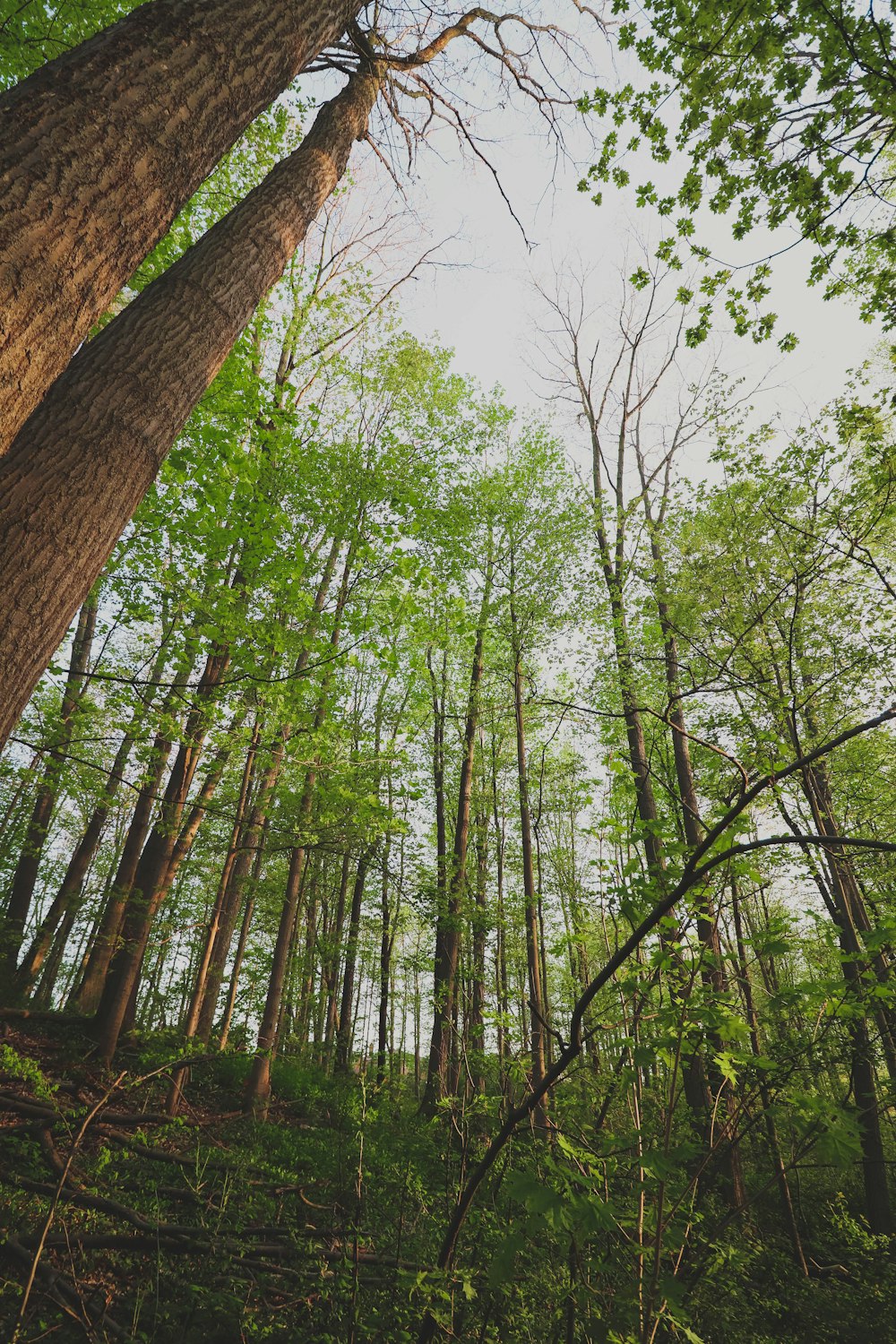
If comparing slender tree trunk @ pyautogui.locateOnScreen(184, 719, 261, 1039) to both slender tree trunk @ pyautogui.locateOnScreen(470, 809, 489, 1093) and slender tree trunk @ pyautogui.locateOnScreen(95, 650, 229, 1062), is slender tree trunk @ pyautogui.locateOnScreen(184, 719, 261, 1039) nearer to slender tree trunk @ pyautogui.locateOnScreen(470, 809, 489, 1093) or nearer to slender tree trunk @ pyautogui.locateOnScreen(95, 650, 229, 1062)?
slender tree trunk @ pyautogui.locateOnScreen(95, 650, 229, 1062)

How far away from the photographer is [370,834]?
21.6 feet

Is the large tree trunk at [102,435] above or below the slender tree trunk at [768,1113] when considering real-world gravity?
above

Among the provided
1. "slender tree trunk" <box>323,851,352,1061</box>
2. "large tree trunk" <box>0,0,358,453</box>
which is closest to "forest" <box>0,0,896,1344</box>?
"large tree trunk" <box>0,0,358,453</box>

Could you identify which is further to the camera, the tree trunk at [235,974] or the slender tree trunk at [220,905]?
the tree trunk at [235,974]

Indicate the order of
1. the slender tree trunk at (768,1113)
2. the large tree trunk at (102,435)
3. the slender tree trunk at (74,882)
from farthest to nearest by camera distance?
A: the slender tree trunk at (74,882) < the slender tree trunk at (768,1113) < the large tree trunk at (102,435)

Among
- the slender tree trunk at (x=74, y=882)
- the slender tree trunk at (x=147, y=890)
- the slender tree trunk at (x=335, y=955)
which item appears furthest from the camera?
the slender tree trunk at (x=335, y=955)

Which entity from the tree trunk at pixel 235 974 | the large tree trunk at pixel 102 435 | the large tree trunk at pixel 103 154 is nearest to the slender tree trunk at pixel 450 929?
the tree trunk at pixel 235 974

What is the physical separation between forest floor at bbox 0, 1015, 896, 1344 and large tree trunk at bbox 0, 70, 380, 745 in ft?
5.75

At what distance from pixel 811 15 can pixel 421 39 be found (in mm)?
3574

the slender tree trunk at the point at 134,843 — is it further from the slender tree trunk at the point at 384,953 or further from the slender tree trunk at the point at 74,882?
the slender tree trunk at the point at 384,953

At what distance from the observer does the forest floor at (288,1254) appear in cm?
221

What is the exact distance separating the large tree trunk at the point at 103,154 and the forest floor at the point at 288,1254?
2.50 m

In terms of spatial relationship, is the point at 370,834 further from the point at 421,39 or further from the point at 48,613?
the point at 421,39

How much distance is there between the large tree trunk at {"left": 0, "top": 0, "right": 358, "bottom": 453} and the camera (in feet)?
5.00
